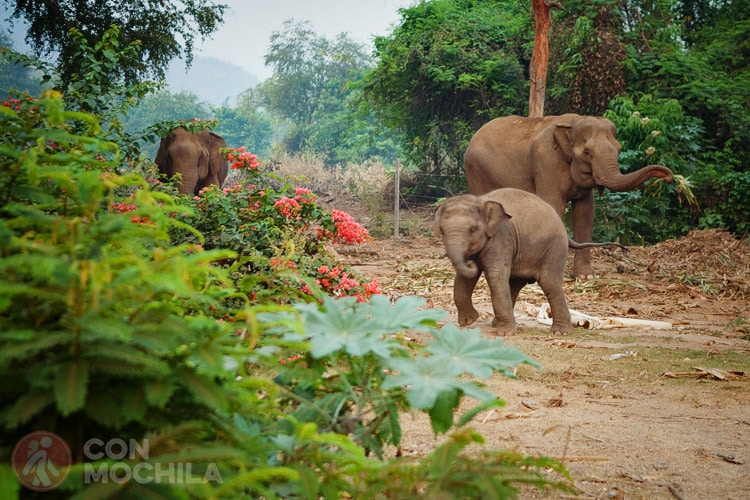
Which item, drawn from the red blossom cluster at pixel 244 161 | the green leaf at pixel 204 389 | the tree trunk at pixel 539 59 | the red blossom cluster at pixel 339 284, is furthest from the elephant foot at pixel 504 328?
the tree trunk at pixel 539 59

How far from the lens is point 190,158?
13859mm

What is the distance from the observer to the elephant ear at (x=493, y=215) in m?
6.71

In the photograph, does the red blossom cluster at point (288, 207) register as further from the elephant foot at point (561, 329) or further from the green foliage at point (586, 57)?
the green foliage at point (586, 57)

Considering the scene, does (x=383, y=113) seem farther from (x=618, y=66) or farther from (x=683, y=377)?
(x=683, y=377)

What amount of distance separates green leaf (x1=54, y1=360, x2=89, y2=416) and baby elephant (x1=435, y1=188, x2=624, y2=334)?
539 centimetres

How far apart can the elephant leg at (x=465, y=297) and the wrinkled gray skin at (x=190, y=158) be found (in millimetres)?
7472

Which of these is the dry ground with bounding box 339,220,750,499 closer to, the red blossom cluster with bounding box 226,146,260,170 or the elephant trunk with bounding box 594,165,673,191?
the elephant trunk with bounding box 594,165,673,191

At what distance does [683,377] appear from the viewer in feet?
17.2

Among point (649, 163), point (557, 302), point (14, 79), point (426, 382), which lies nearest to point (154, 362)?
point (426, 382)

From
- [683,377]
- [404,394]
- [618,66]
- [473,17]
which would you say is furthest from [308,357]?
[473,17]

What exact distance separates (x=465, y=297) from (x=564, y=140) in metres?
4.49

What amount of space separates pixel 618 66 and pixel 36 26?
12112 millimetres

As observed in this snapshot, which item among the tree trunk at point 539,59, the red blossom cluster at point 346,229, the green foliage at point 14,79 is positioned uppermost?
the green foliage at point 14,79

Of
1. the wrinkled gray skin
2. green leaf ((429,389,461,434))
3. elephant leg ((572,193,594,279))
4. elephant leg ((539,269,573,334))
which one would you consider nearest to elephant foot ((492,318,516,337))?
elephant leg ((539,269,573,334))
